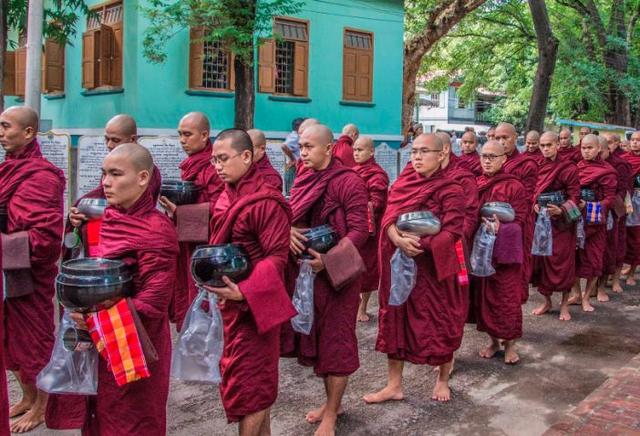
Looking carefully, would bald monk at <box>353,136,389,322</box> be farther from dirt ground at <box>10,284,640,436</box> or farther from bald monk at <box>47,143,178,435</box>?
bald monk at <box>47,143,178,435</box>

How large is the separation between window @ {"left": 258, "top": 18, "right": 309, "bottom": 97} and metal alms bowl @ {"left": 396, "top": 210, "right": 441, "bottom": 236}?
11573 millimetres

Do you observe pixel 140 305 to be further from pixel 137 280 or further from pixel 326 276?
pixel 326 276

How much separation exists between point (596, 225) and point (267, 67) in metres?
9.35

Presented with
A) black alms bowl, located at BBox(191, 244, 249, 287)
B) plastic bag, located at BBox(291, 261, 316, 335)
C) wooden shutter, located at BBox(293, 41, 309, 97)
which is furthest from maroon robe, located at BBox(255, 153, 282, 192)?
wooden shutter, located at BBox(293, 41, 309, 97)

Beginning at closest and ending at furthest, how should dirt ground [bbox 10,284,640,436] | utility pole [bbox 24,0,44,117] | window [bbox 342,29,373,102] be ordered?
1. dirt ground [bbox 10,284,640,436]
2. utility pole [bbox 24,0,44,117]
3. window [bbox 342,29,373,102]

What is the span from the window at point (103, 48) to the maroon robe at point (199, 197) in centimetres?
983

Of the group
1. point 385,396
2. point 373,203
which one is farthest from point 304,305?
point 373,203

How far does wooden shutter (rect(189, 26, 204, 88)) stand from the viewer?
47.7 ft

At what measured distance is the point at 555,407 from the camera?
5.01 meters

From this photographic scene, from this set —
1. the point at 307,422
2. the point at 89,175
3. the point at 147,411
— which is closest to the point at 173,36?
the point at 89,175

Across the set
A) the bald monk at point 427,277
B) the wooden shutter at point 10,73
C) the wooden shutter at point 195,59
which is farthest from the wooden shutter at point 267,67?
the bald monk at point 427,277

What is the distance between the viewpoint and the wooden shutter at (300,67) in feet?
53.2

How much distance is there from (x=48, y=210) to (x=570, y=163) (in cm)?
532

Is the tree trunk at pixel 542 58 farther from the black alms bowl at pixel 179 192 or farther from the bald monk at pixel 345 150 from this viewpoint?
the black alms bowl at pixel 179 192
